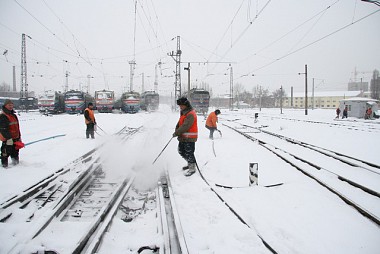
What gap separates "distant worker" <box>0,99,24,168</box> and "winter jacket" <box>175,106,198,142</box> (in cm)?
459

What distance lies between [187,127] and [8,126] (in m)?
4.92

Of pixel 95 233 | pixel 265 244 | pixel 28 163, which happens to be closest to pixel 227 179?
pixel 265 244

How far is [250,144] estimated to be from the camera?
12.6 meters

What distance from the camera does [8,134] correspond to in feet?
22.7

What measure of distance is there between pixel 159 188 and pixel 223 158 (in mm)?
4043

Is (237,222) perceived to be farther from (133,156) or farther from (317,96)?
(317,96)

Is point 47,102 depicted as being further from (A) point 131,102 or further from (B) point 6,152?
(B) point 6,152

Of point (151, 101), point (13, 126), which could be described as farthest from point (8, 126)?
point (151, 101)

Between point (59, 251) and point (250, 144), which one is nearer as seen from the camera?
point (59, 251)

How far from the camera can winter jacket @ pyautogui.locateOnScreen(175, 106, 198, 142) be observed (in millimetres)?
6863

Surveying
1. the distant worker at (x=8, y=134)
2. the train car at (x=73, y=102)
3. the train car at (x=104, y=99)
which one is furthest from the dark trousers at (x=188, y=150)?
the train car at (x=104, y=99)

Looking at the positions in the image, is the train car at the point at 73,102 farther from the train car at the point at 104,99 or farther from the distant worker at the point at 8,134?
the distant worker at the point at 8,134

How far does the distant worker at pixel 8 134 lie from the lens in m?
6.86

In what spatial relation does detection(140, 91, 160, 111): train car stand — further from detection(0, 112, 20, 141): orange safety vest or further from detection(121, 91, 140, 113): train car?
detection(0, 112, 20, 141): orange safety vest
